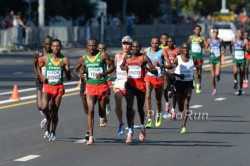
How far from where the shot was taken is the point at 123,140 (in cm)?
1652

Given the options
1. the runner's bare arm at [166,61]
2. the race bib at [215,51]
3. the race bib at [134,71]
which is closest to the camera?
the race bib at [134,71]

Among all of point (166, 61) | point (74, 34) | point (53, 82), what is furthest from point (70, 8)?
point (53, 82)

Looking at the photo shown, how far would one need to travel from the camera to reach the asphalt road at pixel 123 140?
1407 cm

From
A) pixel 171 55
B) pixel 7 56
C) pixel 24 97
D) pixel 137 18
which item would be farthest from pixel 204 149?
pixel 137 18

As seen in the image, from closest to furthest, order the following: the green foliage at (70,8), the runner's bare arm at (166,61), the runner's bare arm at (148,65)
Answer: the runner's bare arm at (148,65)
the runner's bare arm at (166,61)
the green foliage at (70,8)

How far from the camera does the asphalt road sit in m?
14.1

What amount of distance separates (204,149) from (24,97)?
10.5 metres

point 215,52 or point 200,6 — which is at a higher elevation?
point 200,6

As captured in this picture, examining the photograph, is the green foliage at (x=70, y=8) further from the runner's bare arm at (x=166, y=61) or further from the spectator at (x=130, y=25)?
the runner's bare arm at (x=166, y=61)

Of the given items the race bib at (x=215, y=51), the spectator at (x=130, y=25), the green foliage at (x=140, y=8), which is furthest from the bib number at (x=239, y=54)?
the green foliage at (x=140, y=8)

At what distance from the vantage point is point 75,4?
59875mm

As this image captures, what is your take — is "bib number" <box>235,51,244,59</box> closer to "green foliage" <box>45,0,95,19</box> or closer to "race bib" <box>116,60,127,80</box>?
"race bib" <box>116,60,127,80</box>

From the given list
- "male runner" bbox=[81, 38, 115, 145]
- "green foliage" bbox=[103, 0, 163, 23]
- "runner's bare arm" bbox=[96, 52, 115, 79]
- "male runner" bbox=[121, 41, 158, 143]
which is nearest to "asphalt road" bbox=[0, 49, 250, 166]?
"male runner" bbox=[121, 41, 158, 143]

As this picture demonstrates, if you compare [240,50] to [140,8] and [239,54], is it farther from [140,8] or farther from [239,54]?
[140,8]
